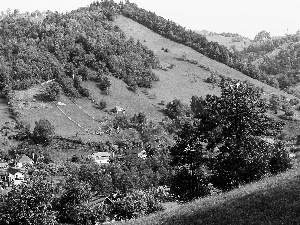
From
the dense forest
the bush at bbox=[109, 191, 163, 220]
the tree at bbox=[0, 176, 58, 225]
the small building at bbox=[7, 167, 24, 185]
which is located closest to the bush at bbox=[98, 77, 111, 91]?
the dense forest

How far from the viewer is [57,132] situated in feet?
441

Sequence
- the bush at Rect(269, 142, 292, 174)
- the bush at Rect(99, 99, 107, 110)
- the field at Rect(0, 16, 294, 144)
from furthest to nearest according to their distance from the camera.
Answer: the bush at Rect(99, 99, 107, 110), the field at Rect(0, 16, 294, 144), the bush at Rect(269, 142, 292, 174)

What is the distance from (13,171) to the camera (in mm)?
109438

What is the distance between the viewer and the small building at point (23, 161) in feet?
373

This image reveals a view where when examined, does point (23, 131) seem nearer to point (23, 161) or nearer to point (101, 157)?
point (23, 161)

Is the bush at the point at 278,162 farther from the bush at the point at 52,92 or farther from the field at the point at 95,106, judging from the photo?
the bush at the point at 52,92

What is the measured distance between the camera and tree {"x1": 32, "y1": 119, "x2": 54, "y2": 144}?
126 metres

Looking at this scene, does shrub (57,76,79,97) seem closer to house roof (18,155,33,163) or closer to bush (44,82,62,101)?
bush (44,82,62,101)

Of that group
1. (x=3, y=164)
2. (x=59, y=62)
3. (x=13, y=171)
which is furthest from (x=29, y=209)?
(x=59, y=62)

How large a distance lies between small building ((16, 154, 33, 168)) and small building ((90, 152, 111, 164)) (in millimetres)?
17491

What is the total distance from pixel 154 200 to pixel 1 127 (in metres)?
74.4

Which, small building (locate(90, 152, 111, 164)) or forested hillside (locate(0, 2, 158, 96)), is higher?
forested hillside (locate(0, 2, 158, 96))

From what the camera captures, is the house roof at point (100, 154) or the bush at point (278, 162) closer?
the bush at point (278, 162)

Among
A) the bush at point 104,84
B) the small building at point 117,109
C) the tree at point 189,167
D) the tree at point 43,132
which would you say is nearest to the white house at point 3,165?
the tree at point 43,132
